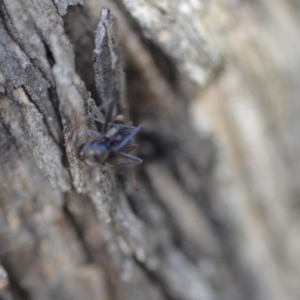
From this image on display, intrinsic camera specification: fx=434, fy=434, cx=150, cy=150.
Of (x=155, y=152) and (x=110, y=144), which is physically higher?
(x=110, y=144)

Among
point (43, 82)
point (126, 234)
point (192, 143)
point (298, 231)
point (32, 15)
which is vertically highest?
point (32, 15)

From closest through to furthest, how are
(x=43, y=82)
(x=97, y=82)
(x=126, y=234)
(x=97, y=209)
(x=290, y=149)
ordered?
(x=43, y=82), (x=97, y=82), (x=97, y=209), (x=126, y=234), (x=290, y=149)

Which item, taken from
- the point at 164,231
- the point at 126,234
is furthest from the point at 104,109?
the point at 164,231

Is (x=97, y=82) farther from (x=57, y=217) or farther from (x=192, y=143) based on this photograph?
(x=192, y=143)

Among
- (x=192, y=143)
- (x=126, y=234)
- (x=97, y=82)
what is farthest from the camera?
(x=192, y=143)

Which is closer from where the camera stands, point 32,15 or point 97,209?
point 32,15

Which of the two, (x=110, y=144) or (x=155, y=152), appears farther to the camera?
(x=155, y=152)
